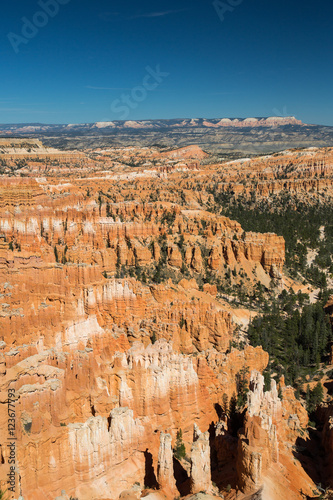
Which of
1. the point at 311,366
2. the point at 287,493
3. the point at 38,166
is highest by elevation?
the point at 38,166

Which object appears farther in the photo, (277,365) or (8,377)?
(277,365)

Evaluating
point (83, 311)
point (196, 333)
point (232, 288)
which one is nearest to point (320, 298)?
point (232, 288)

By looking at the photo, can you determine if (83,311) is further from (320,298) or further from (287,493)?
(320,298)

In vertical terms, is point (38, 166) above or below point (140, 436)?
above

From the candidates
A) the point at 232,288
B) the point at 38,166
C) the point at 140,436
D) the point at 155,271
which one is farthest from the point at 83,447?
the point at 38,166

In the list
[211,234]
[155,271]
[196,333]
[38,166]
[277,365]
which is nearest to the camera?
[196,333]

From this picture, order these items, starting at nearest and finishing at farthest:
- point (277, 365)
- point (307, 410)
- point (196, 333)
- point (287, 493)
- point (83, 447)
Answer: point (83, 447), point (287, 493), point (307, 410), point (196, 333), point (277, 365)
